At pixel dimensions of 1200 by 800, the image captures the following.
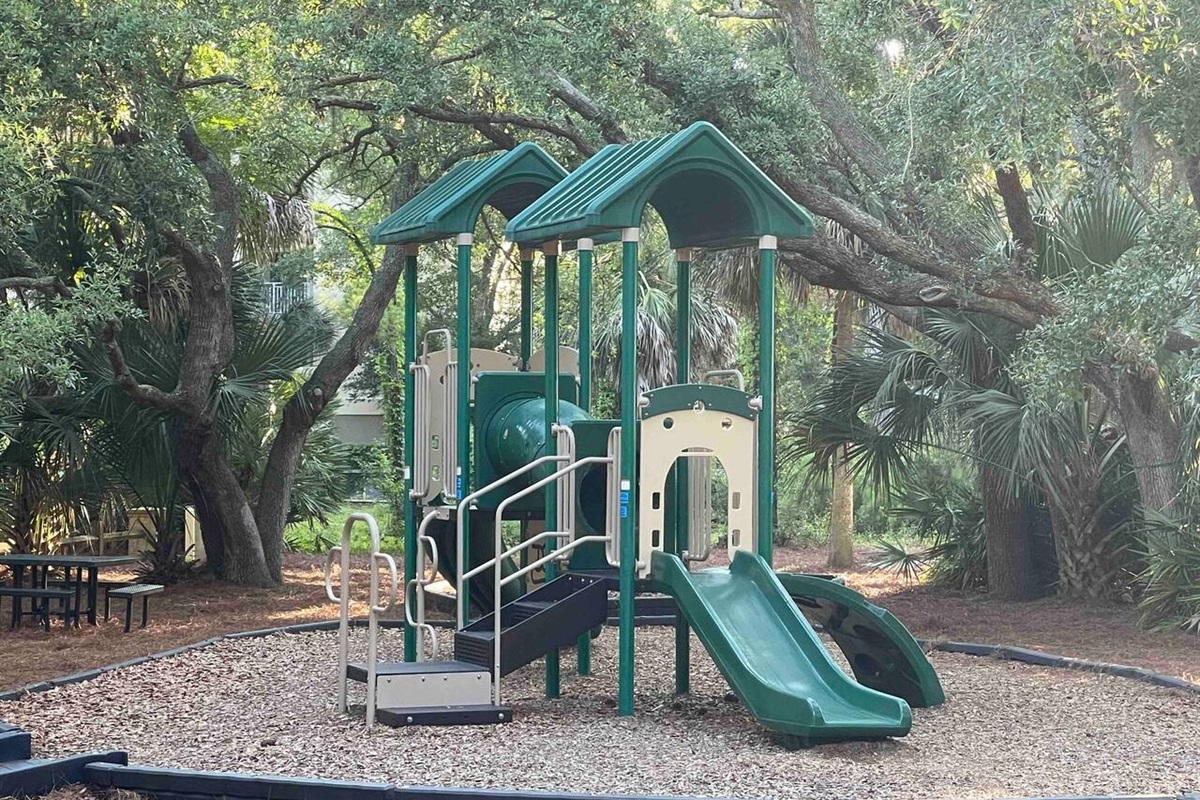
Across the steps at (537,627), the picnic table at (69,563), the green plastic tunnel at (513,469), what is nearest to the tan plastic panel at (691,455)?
the steps at (537,627)

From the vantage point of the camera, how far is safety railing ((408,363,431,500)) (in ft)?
33.1

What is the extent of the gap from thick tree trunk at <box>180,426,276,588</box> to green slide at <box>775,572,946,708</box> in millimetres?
7526

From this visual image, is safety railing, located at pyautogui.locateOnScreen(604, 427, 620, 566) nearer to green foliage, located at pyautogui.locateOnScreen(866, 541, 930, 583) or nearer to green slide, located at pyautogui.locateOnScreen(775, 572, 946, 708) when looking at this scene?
green slide, located at pyautogui.locateOnScreen(775, 572, 946, 708)

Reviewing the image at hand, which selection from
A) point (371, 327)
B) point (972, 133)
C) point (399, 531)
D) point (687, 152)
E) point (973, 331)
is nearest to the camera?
point (687, 152)

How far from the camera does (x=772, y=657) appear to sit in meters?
7.66

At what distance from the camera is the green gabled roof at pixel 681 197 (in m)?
8.16

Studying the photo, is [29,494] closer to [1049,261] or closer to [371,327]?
[371,327]

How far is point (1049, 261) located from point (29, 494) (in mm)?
9772

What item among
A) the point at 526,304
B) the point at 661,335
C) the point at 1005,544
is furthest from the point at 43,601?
the point at 661,335

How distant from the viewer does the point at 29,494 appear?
14.5m

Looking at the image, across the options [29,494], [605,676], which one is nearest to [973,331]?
[605,676]

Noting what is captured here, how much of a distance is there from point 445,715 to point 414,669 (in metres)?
0.33

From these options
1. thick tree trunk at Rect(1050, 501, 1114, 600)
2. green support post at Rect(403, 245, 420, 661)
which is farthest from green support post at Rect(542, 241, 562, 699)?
thick tree trunk at Rect(1050, 501, 1114, 600)

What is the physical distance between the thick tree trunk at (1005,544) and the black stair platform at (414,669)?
23.3 ft
